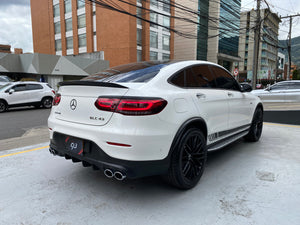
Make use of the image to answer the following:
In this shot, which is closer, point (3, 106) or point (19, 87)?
point (3, 106)

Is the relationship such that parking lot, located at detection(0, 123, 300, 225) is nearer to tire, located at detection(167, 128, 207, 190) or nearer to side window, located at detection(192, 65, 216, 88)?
tire, located at detection(167, 128, 207, 190)

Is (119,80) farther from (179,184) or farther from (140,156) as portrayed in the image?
(179,184)

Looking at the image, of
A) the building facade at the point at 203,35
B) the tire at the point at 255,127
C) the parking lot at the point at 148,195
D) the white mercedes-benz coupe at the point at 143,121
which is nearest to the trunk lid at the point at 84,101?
the white mercedes-benz coupe at the point at 143,121

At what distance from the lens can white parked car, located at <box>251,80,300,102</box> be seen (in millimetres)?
8295

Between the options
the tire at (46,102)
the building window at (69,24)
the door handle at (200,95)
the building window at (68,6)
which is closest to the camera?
the door handle at (200,95)

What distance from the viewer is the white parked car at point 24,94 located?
37.3 feet

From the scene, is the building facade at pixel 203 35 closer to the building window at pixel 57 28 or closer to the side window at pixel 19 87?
the building window at pixel 57 28

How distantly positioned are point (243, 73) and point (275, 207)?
306 feet

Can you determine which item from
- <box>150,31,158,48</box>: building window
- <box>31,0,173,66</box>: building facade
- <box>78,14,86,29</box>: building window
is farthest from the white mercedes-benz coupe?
<box>78,14,86,29</box>: building window

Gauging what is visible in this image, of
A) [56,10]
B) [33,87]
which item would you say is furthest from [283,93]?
[56,10]

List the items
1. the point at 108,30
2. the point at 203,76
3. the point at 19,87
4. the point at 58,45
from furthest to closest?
the point at 58,45 → the point at 108,30 → the point at 19,87 → the point at 203,76

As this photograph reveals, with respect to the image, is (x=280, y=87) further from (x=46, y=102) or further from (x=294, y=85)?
(x=46, y=102)

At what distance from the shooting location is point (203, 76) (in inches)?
127

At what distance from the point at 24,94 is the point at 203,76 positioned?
11.4 meters
